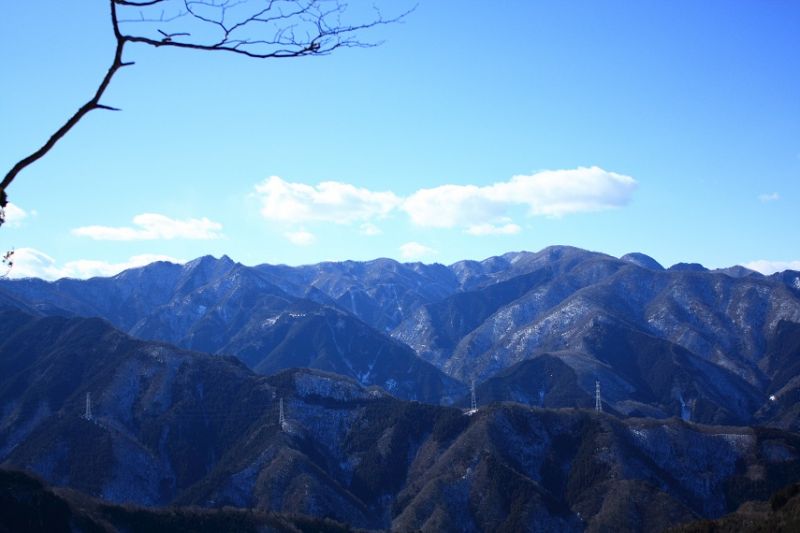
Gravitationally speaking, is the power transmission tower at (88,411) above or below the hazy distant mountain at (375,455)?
above

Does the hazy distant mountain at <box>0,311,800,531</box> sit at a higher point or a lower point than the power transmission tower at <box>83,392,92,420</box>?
lower

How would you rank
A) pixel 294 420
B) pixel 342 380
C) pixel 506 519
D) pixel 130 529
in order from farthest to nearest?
1. pixel 342 380
2. pixel 294 420
3. pixel 506 519
4. pixel 130 529

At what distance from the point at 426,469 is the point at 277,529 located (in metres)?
53.0

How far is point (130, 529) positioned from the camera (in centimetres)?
10425

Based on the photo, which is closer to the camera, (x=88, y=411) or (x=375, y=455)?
(x=375, y=455)

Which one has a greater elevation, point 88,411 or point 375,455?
point 88,411

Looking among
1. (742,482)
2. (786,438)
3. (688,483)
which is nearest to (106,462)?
(688,483)

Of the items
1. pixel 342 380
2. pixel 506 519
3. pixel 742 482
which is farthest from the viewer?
pixel 342 380

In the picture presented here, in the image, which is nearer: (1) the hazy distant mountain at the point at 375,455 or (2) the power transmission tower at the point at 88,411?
(1) the hazy distant mountain at the point at 375,455

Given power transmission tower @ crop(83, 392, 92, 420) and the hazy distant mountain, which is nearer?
the hazy distant mountain

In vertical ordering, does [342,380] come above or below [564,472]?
above

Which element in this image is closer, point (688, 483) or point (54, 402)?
point (688, 483)

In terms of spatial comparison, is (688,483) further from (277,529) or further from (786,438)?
(277,529)

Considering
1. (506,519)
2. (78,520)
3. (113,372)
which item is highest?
(113,372)
